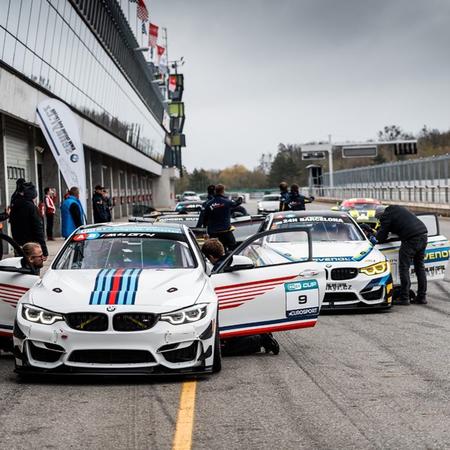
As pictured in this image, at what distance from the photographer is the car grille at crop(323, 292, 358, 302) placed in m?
12.2

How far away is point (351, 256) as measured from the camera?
41.0 feet

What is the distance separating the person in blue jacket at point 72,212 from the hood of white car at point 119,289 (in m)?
9.58

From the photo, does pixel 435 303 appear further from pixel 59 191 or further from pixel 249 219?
pixel 59 191

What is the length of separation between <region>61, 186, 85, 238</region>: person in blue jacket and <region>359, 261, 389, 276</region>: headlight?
7.05 meters

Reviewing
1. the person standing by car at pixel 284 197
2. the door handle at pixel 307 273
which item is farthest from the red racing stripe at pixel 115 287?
the person standing by car at pixel 284 197

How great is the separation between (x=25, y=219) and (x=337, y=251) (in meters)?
4.63

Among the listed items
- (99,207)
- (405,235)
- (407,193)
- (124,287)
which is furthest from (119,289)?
(407,193)

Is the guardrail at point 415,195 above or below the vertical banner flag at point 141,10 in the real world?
below

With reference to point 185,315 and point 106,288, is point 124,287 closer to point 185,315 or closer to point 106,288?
point 106,288

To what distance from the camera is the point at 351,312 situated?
1251cm

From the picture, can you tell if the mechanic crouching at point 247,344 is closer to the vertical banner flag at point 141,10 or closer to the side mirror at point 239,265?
the side mirror at point 239,265

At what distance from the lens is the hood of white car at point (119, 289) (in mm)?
7480

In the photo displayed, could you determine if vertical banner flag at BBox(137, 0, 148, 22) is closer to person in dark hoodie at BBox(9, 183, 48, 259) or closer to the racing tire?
person in dark hoodie at BBox(9, 183, 48, 259)

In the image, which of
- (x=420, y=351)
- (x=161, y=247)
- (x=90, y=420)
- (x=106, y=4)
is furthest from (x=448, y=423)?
(x=106, y=4)
